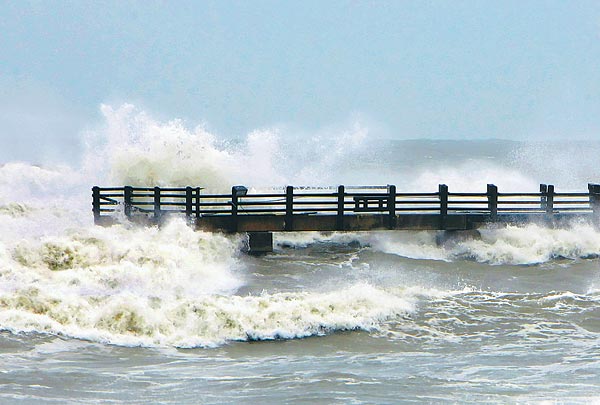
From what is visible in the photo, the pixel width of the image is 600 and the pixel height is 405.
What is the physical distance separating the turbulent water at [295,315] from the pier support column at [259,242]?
32 centimetres

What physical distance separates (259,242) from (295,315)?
7068 millimetres

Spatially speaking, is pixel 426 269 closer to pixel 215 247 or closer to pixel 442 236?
pixel 442 236

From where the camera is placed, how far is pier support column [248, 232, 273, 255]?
22.3m

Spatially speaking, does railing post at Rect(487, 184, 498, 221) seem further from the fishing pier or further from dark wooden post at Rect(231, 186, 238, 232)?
dark wooden post at Rect(231, 186, 238, 232)

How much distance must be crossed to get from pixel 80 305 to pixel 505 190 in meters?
22.8

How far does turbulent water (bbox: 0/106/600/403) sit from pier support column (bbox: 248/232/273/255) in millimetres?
316

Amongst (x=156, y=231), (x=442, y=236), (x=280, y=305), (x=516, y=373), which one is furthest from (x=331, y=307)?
(x=442, y=236)

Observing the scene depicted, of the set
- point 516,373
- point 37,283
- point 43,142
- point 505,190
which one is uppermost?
point 43,142

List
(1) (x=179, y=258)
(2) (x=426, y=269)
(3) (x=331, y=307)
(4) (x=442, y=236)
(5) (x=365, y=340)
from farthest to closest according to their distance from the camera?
(4) (x=442, y=236) < (2) (x=426, y=269) < (1) (x=179, y=258) < (3) (x=331, y=307) < (5) (x=365, y=340)

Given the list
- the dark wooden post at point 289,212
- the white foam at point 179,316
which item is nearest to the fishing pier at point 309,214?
the dark wooden post at point 289,212

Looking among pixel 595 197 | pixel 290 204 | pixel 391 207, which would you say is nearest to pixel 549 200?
pixel 595 197

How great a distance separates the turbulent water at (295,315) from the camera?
12.2 m

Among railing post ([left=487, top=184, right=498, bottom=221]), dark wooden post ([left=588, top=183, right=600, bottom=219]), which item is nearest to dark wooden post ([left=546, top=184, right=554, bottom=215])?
dark wooden post ([left=588, top=183, right=600, bottom=219])

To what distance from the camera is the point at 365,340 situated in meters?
14.9
